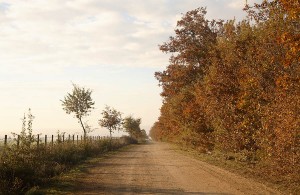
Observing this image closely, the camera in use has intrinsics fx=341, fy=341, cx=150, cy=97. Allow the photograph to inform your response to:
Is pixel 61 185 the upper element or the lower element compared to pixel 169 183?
upper

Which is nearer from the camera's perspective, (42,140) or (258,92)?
(258,92)

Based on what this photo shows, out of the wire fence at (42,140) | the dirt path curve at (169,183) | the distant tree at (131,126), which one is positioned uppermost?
the distant tree at (131,126)

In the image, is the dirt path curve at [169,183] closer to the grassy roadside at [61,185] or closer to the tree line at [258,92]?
the grassy roadside at [61,185]

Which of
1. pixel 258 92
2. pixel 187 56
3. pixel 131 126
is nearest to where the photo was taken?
pixel 258 92

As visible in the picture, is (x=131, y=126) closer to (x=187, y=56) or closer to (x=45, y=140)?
(x=187, y=56)

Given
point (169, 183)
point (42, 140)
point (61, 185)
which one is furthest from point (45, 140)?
point (169, 183)

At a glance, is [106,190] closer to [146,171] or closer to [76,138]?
[146,171]

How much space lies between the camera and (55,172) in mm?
17031

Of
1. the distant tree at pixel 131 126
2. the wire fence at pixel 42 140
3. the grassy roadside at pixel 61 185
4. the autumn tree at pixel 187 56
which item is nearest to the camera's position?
the grassy roadside at pixel 61 185

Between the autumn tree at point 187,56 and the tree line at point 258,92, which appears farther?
the autumn tree at point 187,56

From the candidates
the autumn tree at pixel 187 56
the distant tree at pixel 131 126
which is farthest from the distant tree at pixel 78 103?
the distant tree at pixel 131 126

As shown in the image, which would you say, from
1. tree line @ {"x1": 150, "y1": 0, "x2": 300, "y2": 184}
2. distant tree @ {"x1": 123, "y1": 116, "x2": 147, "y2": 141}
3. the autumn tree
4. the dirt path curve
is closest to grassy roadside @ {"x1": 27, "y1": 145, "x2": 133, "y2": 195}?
the dirt path curve

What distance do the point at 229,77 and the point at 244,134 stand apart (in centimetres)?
364

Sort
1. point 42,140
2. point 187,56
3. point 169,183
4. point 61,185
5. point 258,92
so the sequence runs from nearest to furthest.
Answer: point 61,185 < point 169,183 < point 258,92 < point 42,140 < point 187,56
